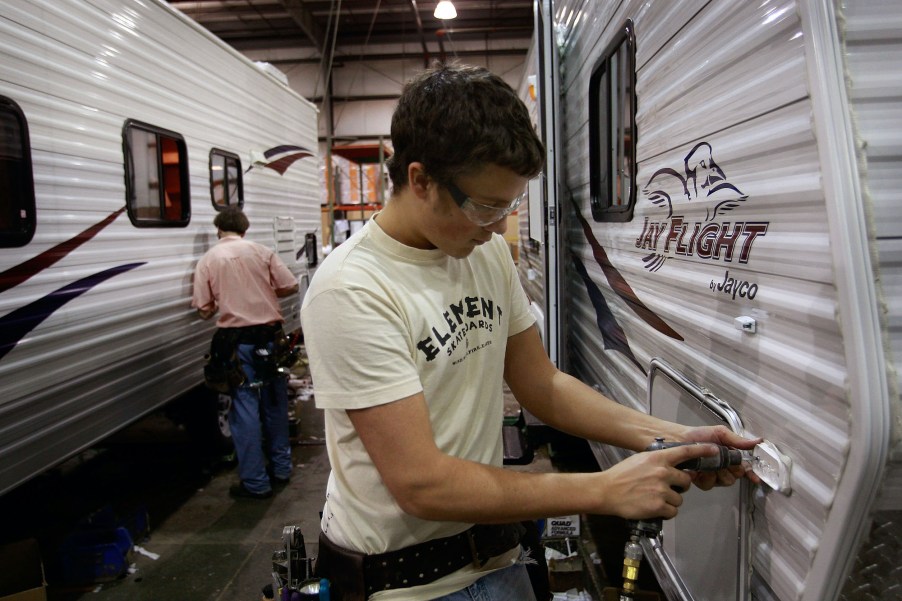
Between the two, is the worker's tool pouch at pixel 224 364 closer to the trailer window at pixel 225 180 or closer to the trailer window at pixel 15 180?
the trailer window at pixel 225 180

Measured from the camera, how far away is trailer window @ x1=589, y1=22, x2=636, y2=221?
253 centimetres

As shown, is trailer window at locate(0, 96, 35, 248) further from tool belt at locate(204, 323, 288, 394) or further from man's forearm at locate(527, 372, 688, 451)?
man's forearm at locate(527, 372, 688, 451)

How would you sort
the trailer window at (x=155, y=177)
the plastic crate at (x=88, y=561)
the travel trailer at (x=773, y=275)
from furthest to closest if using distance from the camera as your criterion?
1. the trailer window at (x=155, y=177)
2. the plastic crate at (x=88, y=561)
3. the travel trailer at (x=773, y=275)

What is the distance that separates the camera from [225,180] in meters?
5.45

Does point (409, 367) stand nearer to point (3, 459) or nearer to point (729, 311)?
point (729, 311)

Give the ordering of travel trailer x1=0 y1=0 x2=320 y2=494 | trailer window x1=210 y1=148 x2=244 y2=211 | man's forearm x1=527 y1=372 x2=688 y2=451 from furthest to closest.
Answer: trailer window x1=210 y1=148 x2=244 y2=211 → travel trailer x1=0 y1=0 x2=320 y2=494 → man's forearm x1=527 y1=372 x2=688 y2=451

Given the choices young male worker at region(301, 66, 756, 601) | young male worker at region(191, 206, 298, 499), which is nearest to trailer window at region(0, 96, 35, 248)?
young male worker at region(191, 206, 298, 499)

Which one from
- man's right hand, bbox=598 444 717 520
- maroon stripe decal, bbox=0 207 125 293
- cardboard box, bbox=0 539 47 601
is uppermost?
maroon stripe decal, bbox=0 207 125 293

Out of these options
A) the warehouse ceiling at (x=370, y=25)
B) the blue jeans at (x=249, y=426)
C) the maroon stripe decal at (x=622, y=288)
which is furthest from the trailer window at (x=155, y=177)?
the warehouse ceiling at (x=370, y=25)

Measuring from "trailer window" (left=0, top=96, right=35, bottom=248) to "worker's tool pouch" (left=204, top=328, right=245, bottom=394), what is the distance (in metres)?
1.74

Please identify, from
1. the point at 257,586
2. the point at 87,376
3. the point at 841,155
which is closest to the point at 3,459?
the point at 87,376

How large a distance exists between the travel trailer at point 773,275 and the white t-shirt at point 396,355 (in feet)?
1.99

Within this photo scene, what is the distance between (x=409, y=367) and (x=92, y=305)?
116 inches

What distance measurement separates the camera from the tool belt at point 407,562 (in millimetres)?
1487
